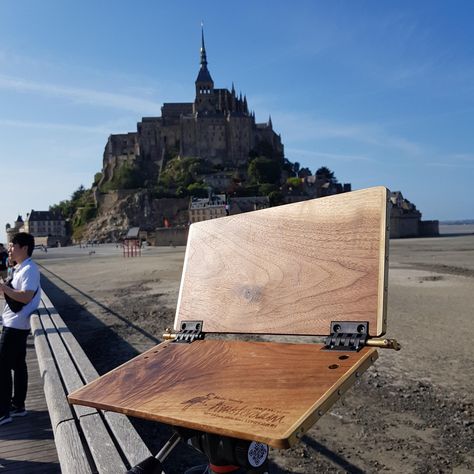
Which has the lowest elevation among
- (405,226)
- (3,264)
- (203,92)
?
(3,264)

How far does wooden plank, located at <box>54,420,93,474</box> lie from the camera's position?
8.86ft

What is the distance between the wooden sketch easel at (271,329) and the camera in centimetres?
160

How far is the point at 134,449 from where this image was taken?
2795 mm

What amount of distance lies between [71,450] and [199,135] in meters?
92.3

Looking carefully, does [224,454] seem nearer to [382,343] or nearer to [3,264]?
[382,343]

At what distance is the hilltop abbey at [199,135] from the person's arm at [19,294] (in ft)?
290

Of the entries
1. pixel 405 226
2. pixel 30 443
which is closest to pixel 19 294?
pixel 30 443

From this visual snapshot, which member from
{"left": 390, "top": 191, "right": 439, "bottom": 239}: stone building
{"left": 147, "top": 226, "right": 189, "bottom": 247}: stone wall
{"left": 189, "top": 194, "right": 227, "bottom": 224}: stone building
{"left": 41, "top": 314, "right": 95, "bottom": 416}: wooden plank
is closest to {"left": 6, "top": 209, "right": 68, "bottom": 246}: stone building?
{"left": 189, "top": 194, "right": 227, "bottom": 224}: stone building

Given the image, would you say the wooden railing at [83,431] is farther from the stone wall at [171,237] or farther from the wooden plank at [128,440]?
the stone wall at [171,237]

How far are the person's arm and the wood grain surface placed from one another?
8.74 feet

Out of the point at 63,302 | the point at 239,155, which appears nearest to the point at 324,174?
the point at 239,155

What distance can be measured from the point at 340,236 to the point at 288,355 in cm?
53

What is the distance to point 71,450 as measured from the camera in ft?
9.61

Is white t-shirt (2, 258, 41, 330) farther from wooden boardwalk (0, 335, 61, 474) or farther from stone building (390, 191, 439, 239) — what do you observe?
stone building (390, 191, 439, 239)
